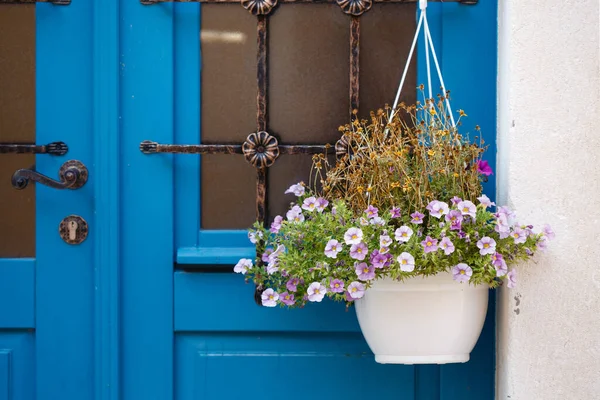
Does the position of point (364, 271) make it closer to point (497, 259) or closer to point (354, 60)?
point (497, 259)

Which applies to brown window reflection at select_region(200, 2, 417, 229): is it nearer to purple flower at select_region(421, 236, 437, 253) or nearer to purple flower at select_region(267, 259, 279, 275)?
purple flower at select_region(267, 259, 279, 275)

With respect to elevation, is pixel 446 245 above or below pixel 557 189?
below

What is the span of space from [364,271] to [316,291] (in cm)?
11

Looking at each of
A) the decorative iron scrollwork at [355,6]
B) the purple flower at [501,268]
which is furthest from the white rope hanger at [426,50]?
the purple flower at [501,268]

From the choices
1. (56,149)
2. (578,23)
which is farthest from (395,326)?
(56,149)

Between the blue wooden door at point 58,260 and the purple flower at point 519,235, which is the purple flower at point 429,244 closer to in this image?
the purple flower at point 519,235

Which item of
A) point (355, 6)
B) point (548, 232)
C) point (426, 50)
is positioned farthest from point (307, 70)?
point (548, 232)

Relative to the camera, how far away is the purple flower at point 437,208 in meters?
1.58

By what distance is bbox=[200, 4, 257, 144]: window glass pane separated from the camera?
200cm

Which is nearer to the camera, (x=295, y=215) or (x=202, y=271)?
(x=295, y=215)

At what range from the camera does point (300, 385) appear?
6.50 feet

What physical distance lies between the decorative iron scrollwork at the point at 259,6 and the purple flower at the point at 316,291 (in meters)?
0.74

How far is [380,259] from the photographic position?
5.14 ft

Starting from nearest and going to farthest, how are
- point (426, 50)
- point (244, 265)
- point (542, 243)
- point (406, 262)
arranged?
point (406, 262), point (542, 243), point (244, 265), point (426, 50)
